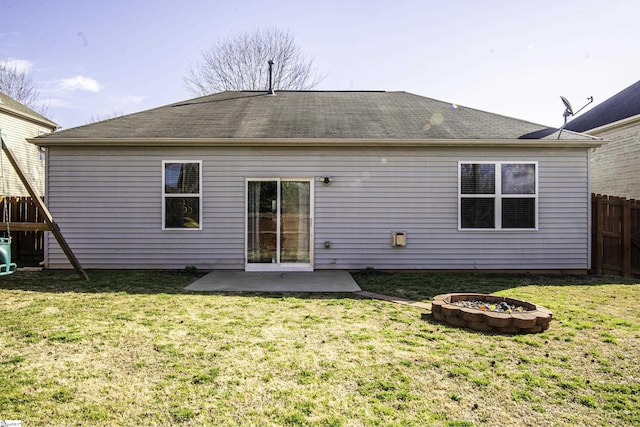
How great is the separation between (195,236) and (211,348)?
16.1 feet

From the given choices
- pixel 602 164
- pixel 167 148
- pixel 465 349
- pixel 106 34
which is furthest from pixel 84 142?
pixel 602 164

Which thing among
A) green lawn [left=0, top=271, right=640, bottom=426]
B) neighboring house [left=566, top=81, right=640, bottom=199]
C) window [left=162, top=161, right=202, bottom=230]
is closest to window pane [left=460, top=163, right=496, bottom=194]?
green lawn [left=0, top=271, right=640, bottom=426]

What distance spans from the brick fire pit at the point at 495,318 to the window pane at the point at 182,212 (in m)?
5.51

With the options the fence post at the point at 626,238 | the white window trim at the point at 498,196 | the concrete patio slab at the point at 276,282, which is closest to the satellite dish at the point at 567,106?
the white window trim at the point at 498,196

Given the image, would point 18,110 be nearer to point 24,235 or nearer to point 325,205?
point 24,235

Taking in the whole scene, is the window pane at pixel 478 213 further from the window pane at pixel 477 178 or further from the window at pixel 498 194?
the window pane at pixel 477 178

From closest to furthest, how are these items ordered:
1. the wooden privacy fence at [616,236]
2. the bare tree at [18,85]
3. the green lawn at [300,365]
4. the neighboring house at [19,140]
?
the green lawn at [300,365] → the wooden privacy fence at [616,236] → the neighboring house at [19,140] → the bare tree at [18,85]

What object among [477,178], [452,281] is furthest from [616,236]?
[452,281]

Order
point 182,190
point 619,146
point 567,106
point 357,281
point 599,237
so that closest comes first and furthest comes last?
point 357,281, point 182,190, point 599,237, point 567,106, point 619,146

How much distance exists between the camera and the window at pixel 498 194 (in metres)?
8.12

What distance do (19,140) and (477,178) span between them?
1670cm

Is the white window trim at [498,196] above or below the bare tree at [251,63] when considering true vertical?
below

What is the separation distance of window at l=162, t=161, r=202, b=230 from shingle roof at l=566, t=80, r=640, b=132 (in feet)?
42.0

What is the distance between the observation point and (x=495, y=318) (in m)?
4.17
